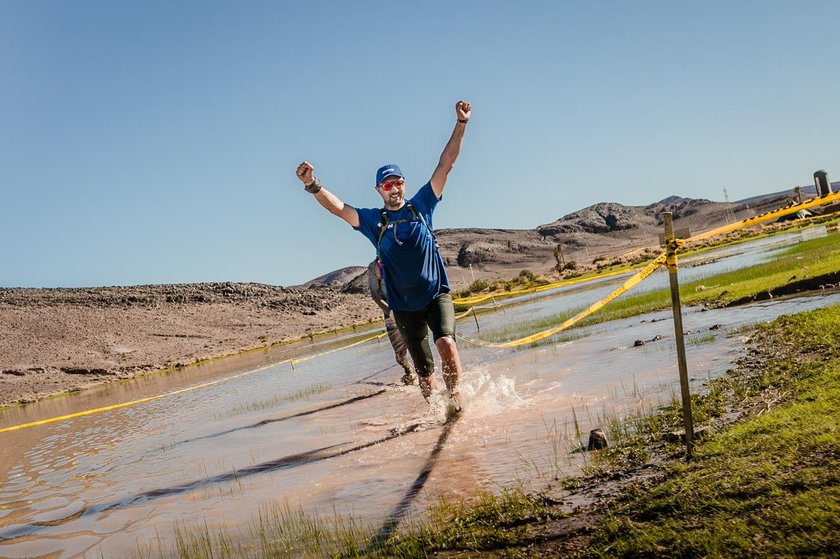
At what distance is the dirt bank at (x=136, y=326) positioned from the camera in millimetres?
39562

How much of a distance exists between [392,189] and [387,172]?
18cm

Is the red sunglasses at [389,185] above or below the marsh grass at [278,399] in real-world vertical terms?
above

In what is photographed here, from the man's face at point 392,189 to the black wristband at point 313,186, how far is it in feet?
2.07

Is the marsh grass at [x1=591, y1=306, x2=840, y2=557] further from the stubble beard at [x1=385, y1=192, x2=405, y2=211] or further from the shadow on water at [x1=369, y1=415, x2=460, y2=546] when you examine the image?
the stubble beard at [x1=385, y1=192, x2=405, y2=211]

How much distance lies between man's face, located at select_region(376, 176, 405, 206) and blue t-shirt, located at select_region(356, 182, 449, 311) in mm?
104

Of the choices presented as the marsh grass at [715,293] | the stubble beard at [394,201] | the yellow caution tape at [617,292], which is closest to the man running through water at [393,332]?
the yellow caution tape at [617,292]

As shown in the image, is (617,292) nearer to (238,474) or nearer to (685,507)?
(685,507)

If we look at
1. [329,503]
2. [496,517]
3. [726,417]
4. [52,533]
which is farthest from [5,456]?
[726,417]

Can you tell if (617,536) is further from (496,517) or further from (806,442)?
(806,442)

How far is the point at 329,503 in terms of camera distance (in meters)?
5.20

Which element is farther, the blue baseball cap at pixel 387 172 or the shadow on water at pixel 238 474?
the blue baseball cap at pixel 387 172

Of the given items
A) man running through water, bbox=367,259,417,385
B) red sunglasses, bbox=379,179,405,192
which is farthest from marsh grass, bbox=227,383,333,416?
Result: red sunglasses, bbox=379,179,405,192

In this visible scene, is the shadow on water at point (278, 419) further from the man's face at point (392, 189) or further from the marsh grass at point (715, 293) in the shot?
the man's face at point (392, 189)

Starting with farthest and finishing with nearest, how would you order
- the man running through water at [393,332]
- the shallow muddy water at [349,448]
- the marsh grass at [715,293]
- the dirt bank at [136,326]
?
the dirt bank at [136,326] < the marsh grass at [715,293] < the man running through water at [393,332] < the shallow muddy water at [349,448]
